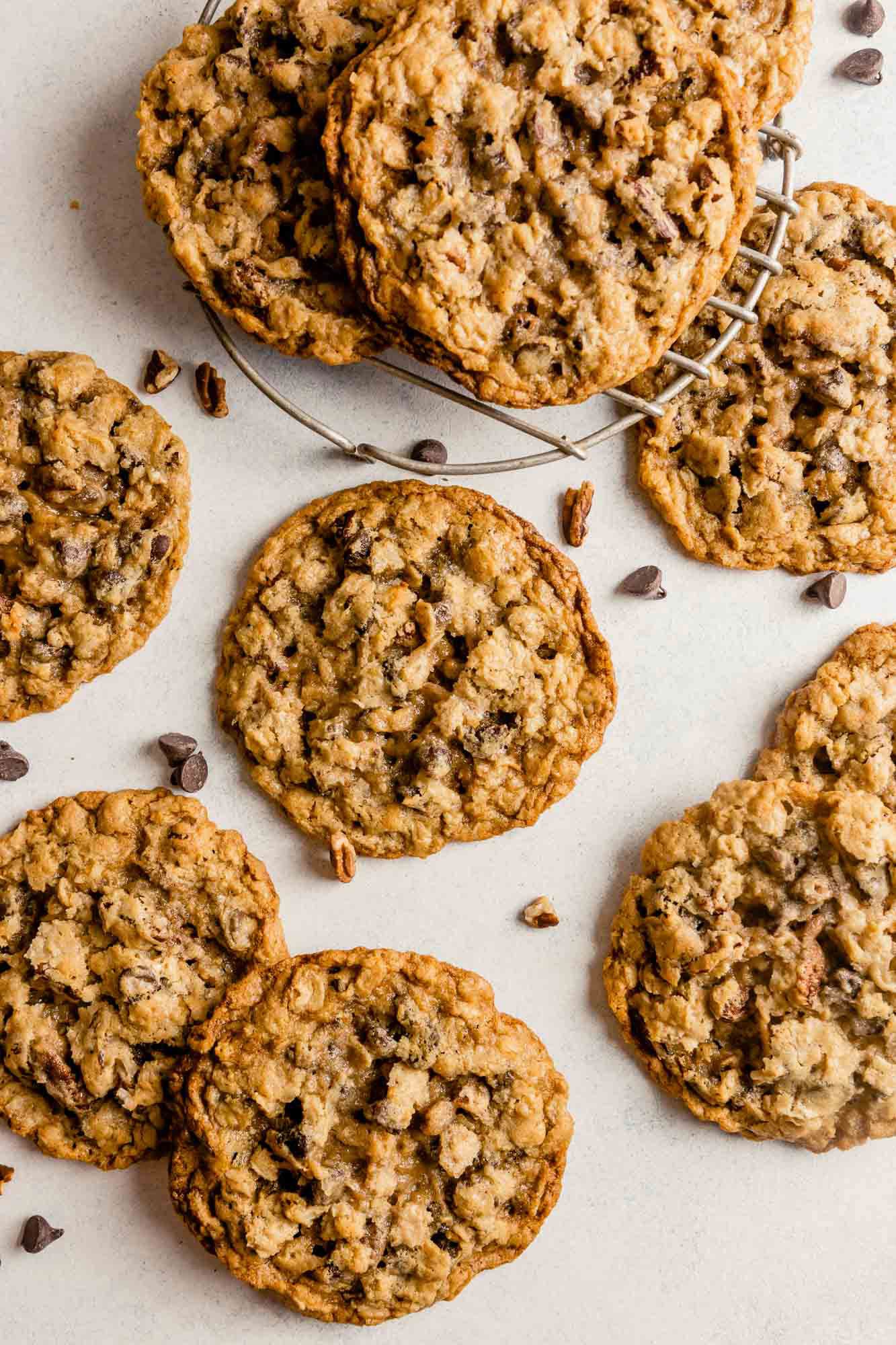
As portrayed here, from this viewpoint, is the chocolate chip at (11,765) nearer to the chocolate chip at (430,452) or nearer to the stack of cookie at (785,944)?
the chocolate chip at (430,452)

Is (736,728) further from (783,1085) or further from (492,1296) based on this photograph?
(492,1296)

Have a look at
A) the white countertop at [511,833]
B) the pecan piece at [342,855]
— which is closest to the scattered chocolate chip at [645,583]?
the white countertop at [511,833]

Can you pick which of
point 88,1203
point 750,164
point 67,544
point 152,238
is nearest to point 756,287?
point 750,164

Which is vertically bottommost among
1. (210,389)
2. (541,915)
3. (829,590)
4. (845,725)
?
(541,915)

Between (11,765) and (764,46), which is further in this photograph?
(11,765)

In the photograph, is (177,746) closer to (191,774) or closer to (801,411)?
(191,774)

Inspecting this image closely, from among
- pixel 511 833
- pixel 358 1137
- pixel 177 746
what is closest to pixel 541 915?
pixel 511 833
